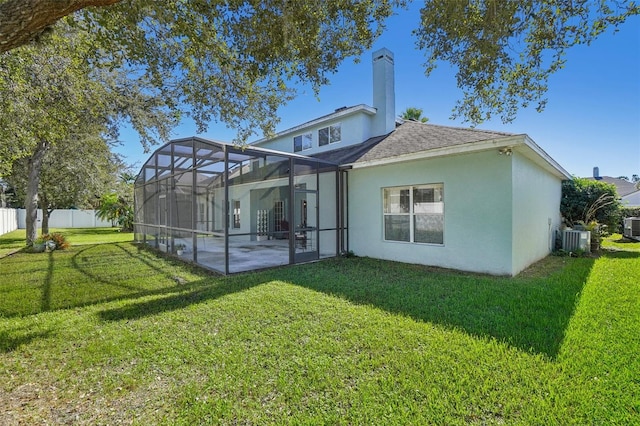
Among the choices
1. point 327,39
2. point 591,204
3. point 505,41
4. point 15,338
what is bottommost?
point 15,338

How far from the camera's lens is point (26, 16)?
264 centimetres

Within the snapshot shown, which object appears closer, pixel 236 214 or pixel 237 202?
pixel 237 202

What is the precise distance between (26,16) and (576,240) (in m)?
14.6

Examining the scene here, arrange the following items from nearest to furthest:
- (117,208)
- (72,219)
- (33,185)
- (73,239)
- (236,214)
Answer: (236,214)
(33,185)
(73,239)
(117,208)
(72,219)

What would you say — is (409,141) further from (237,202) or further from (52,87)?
(52,87)

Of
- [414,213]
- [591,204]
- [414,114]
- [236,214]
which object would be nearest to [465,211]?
[414,213]

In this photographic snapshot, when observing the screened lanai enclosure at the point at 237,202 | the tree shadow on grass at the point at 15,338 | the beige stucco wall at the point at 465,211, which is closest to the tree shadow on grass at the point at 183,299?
the tree shadow on grass at the point at 15,338

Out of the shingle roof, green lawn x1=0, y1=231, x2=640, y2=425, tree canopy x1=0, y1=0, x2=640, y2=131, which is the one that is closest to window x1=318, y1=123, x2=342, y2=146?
the shingle roof

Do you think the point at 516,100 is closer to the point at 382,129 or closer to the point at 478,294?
the point at 478,294

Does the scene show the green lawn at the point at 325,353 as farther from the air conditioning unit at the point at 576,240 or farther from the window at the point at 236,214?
the window at the point at 236,214

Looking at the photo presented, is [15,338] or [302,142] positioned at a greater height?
[302,142]

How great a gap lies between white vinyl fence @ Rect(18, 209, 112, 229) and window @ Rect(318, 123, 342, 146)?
28022 mm

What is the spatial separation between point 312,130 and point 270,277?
952 cm

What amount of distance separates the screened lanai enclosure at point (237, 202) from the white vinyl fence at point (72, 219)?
2496 cm
